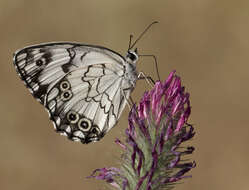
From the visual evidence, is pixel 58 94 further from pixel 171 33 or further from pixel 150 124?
pixel 171 33

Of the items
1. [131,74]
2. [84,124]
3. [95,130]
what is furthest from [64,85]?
[131,74]

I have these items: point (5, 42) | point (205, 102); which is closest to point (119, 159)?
point (205, 102)

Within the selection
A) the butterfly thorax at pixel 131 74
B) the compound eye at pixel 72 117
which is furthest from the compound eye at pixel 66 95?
the butterfly thorax at pixel 131 74

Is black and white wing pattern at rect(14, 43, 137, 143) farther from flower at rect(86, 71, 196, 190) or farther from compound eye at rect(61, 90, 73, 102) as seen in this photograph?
flower at rect(86, 71, 196, 190)

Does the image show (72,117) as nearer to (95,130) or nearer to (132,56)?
(95,130)

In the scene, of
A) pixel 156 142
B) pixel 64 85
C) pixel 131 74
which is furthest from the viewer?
pixel 64 85

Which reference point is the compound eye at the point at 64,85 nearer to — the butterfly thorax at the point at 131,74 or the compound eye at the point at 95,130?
the compound eye at the point at 95,130

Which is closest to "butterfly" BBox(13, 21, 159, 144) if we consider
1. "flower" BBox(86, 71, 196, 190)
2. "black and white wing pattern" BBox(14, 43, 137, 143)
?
"black and white wing pattern" BBox(14, 43, 137, 143)
